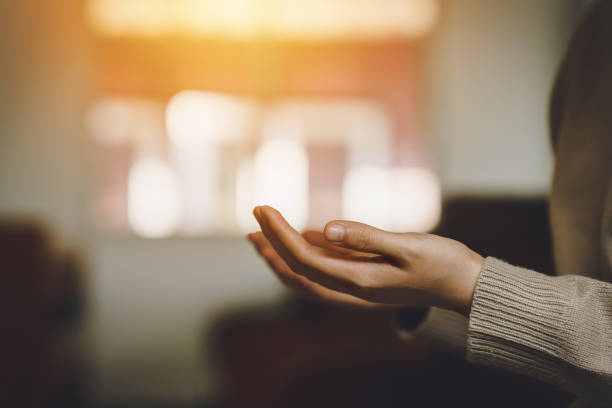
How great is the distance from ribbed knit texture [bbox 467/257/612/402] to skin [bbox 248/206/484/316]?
0.02 m

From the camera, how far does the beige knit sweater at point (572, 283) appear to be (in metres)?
0.46

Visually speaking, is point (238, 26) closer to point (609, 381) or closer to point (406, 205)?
point (406, 205)

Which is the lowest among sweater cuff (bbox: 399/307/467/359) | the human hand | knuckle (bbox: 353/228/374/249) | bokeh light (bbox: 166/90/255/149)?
sweater cuff (bbox: 399/307/467/359)

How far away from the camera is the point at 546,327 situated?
46 centimetres

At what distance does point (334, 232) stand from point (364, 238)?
3cm

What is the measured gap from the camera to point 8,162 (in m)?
2.59

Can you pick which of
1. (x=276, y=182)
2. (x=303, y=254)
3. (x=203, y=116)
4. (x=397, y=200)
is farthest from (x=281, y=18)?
(x=303, y=254)

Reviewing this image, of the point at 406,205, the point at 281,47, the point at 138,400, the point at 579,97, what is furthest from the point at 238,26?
the point at 579,97

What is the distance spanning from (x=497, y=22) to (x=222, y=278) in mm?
2120

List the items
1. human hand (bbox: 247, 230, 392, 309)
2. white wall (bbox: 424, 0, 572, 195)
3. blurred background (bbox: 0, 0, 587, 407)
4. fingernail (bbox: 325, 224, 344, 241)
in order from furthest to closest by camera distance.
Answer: white wall (bbox: 424, 0, 572, 195) < blurred background (bbox: 0, 0, 587, 407) < human hand (bbox: 247, 230, 392, 309) < fingernail (bbox: 325, 224, 344, 241)

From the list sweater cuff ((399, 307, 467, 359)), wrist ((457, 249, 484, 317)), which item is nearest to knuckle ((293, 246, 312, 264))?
wrist ((457, 249, 484, 317))

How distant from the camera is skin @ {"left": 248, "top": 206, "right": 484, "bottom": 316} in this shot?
44 centimetres

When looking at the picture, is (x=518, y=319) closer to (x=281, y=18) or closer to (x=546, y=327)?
(x=546, y=327)

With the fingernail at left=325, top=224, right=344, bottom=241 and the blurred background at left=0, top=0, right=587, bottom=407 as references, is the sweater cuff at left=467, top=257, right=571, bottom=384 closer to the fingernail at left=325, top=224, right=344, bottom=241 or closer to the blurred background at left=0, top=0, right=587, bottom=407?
the fingernail at left=325, top=224, right=344, bottom=241
